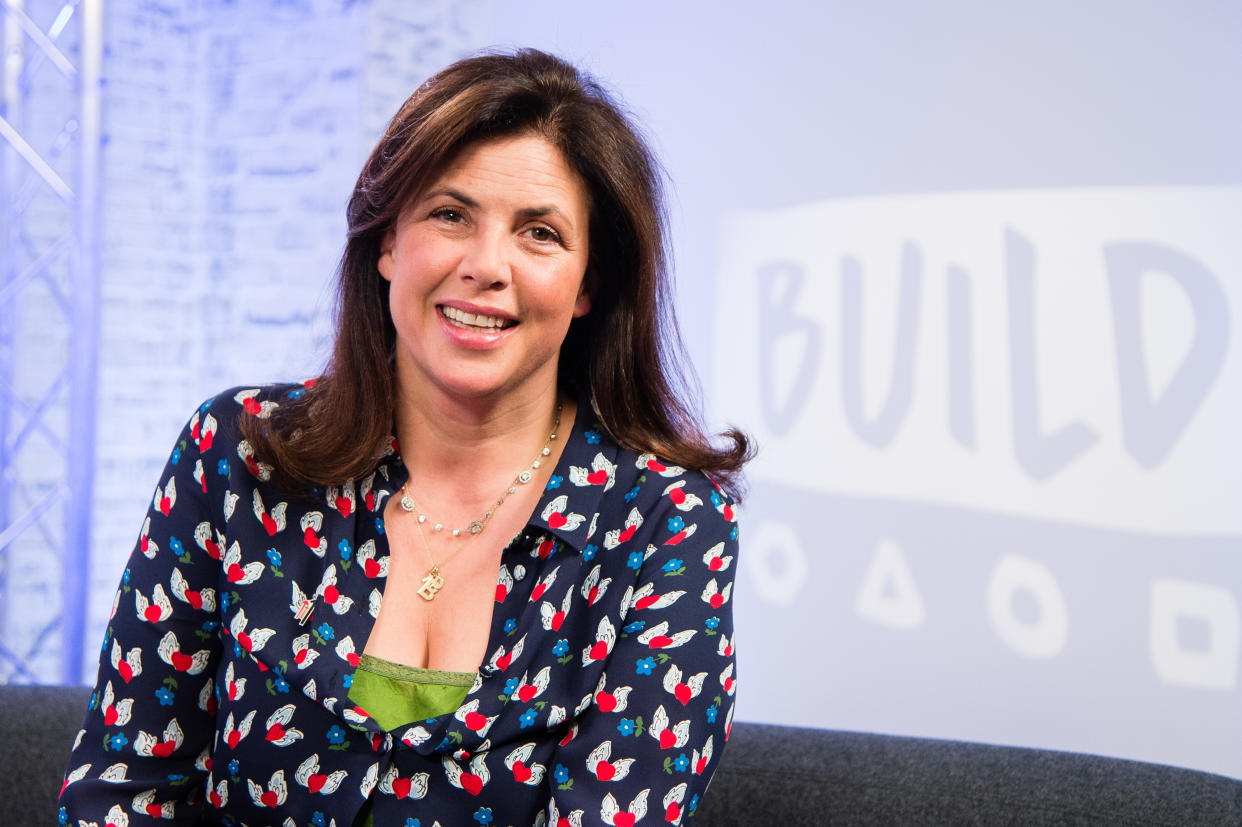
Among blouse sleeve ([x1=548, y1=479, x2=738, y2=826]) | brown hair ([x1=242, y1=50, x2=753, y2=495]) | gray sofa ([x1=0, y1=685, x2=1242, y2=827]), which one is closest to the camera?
blouse sleeve ([x1=548, y1=479, x2=738, y2=826])

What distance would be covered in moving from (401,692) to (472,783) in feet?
0.45

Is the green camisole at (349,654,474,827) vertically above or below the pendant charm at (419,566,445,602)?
below

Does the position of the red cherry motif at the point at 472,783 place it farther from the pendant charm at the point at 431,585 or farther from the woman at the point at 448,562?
the pendant charm at the point at 431,585

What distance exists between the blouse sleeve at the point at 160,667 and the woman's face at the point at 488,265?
1.06ft

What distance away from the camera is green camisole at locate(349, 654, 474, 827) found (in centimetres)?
142

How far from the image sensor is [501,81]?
1.49 meters

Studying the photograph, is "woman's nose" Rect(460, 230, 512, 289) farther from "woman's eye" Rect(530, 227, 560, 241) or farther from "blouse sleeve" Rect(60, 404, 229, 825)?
"blouse sleeve" Rect(60, 404, 229, 825)

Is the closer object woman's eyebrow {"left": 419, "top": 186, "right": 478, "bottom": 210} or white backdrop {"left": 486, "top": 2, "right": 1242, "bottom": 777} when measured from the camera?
woman's eyebrow {"left": 419, "top": 186, "right": 478, "bottom": 210}

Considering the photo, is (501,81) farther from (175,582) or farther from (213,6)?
(213,6)

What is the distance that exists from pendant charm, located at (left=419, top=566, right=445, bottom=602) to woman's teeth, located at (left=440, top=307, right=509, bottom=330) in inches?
12.6

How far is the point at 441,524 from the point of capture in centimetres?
158

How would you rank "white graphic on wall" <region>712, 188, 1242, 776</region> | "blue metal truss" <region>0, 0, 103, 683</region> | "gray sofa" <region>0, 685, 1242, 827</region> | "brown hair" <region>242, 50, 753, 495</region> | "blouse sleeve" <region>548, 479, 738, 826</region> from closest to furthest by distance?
"blouse sleeve" <region>548, 479, 738, 826</region> < "brown hair" <region>242, 50, 753, 495</region> < "gray sofa" <region>0, 685, 1242, 827</region> < "white graphic on wall" <region>712, 188, 1242, 776</region> < "blue metal truss" <region>0, 0, 103, 683</region>

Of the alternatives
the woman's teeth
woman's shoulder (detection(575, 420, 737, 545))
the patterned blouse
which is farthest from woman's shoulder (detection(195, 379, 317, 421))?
woman's shoulder (detection(575, 420, 737, 545))

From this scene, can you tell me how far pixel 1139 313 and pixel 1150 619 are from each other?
0.64 meters
